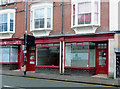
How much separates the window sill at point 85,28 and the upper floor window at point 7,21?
7.71 m

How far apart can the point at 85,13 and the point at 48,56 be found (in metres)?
5.57

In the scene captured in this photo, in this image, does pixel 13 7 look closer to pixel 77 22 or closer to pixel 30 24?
pixel 30 24

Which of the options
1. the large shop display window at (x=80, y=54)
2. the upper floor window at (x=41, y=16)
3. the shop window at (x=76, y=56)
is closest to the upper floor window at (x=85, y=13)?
the large shop display window at (x=80, y=54)

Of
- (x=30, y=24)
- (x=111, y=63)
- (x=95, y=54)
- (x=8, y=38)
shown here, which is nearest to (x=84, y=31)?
(x=95, y=54)

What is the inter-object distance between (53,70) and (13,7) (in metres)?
8.86

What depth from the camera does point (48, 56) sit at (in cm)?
1612

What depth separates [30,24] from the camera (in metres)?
17.2

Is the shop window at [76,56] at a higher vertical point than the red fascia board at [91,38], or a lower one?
lower

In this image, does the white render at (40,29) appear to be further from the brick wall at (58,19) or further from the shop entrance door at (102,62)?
the shop entrance door at (102,62)

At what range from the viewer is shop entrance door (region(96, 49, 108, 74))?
47.7 feet

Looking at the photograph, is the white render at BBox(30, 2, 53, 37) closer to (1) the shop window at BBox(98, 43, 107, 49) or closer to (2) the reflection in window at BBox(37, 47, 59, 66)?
(2) the reflection in window at BBox(37, 47, 59, 66)

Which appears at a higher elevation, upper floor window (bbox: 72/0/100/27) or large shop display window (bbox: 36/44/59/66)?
upper floor window (bbox: 72/0/100/27)

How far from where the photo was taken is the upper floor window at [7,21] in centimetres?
1845

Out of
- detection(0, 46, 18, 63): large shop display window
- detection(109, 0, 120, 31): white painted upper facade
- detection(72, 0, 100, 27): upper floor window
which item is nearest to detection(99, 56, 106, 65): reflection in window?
detection(109, 0, 120, 31): white painted upper facade
